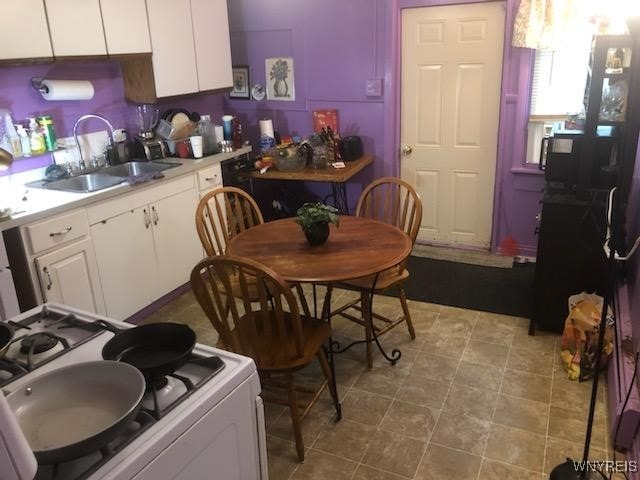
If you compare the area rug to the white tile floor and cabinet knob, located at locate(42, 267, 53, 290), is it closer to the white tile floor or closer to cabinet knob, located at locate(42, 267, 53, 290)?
the white tile floor

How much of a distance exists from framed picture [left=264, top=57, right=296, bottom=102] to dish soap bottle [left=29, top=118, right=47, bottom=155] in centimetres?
202

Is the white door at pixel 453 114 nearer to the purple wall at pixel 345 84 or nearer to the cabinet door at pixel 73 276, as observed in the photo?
the purple wall at pixel 345 84

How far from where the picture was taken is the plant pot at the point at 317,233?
8.21 feet

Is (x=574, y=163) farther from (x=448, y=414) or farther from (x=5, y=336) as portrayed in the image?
(x=5, y=336)

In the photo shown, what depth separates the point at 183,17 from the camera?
380 cm

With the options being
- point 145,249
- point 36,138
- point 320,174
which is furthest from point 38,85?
point 320,174

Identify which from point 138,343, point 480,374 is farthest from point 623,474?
point 138,343

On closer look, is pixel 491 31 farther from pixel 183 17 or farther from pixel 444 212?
pixel 183 17

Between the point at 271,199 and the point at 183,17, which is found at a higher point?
the point at 183,17

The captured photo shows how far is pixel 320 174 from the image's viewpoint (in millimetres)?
3984

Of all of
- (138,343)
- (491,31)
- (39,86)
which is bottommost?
(138,343)

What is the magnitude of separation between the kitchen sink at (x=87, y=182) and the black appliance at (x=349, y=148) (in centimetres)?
176

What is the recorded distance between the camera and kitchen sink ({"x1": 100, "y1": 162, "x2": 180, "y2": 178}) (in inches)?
142

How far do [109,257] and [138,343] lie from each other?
1931mm
